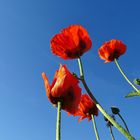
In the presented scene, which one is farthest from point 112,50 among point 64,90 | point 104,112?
point 64,90

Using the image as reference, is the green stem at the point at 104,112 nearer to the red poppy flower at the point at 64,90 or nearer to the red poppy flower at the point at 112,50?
the red poppy flower at the point at 64,90

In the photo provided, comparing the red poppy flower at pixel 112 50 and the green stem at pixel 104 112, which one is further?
the red poppy flower at pixel 112 50

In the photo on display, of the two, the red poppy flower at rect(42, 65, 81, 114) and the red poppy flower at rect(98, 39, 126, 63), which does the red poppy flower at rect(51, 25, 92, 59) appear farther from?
the red poppy flower at rect(98, 39, 126, 63)

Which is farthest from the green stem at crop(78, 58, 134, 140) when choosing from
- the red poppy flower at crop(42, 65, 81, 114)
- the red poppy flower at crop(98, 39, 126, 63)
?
the red poppy flower at crop(98, 39, 126, 63)

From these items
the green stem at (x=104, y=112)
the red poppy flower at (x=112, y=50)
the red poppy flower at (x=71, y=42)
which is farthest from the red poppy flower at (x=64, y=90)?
the red poppy flower at (x=112, y=50)

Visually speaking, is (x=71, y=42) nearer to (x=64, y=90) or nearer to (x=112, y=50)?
(x=64, y=90)

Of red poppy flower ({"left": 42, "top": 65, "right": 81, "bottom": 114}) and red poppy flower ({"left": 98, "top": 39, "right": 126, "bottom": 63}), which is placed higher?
red poppy flower ({"left": 98, "top": 39, "right": 126, "bottom": 63})
